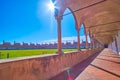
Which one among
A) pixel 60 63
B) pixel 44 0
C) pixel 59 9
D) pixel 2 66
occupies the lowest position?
pixel 60 63

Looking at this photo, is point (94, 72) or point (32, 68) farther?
point (94, 72)

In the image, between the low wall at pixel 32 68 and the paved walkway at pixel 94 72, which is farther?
the paved walkway at pixel 94 72

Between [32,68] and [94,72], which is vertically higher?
[32,68]

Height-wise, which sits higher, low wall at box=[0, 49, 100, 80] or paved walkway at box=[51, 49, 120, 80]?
low wall at box=[0, 49, 100, 80]

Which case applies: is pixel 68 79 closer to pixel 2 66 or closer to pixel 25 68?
pixel 25 68

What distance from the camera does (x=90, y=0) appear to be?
9.69 metres

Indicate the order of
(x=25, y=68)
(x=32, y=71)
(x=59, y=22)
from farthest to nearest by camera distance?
(x=59, y=22) < (x=32, y=71) < (x=25, y=68)

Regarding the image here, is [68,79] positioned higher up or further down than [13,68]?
further down

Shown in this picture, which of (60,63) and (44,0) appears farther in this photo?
(44,0)

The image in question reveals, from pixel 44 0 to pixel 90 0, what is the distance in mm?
3324

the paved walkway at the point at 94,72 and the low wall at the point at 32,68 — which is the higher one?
the low wall at the point at 32,68

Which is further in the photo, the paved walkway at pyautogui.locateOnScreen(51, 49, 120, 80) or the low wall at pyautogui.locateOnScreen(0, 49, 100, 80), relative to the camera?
the paved walkway at pyautogui.locateOnScreen(51, 49, 120, 80)

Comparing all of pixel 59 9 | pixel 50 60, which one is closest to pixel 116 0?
pixel 59 9

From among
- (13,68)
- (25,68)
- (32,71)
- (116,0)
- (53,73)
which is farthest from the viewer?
(116,0)
